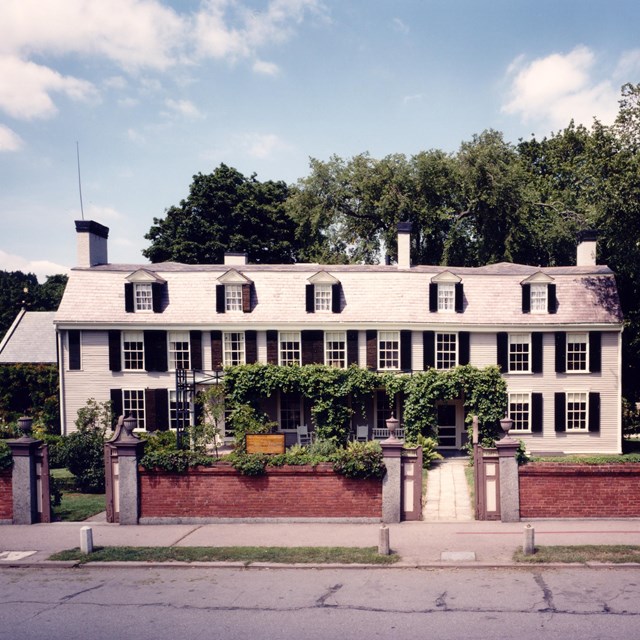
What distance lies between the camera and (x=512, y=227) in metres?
38.0

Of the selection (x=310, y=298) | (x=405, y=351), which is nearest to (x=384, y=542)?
(x=405, y=351)

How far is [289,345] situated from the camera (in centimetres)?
2712

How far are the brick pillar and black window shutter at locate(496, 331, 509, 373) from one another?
19278 millimetres

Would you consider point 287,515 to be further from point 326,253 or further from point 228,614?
point 326,253

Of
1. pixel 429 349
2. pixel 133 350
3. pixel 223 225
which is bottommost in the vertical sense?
pixel 429 349

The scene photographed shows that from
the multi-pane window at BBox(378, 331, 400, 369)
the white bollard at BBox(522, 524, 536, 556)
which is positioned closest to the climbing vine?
the multi-pane window at BBox(378, 331, 400, 369)

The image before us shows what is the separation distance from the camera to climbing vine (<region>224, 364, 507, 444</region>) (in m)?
24.4

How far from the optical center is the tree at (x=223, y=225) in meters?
43.7

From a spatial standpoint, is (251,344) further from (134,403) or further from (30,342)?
(30,342)

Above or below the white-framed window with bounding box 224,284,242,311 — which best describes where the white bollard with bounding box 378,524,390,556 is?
below

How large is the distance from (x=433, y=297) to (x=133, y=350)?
1390 centimetres

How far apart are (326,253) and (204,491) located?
28.1 metres

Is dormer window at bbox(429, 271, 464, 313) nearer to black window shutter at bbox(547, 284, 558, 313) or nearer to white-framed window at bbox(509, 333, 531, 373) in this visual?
white-framed window at bbox(509, 333, 531, 373)

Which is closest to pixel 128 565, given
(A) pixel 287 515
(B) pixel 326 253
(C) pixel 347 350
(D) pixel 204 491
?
(D) pixel 204 491
